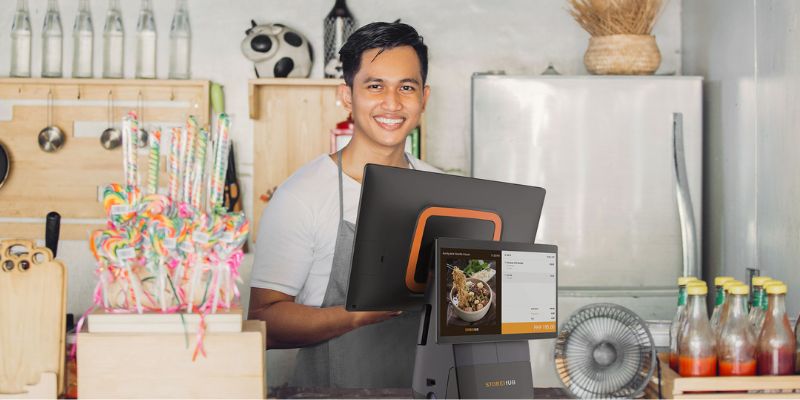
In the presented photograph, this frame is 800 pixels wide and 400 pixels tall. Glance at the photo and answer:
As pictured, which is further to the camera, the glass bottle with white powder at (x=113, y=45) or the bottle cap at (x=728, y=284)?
the glass bottle with white powder at (x=113, y=45)

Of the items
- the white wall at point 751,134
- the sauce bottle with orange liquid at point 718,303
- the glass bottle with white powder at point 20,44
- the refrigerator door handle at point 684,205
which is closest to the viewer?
the sauce bottle with orange liquid at point 718,303

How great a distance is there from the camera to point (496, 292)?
55.1 inches

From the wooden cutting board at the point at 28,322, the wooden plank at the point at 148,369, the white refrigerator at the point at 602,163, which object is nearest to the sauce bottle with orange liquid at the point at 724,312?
the wooden plank at the point at 148,369

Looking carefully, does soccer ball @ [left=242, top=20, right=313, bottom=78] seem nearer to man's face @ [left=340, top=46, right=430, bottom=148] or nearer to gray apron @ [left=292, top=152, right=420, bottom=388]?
man's face @ [left=340, top=46, right=430, bottom=148]

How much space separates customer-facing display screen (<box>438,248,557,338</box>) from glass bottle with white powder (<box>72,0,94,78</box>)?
2.88m

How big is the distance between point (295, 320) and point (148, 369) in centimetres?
64

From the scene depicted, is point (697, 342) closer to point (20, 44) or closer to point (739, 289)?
point (739, 289)

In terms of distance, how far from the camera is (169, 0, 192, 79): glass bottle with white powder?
3768 millimetres

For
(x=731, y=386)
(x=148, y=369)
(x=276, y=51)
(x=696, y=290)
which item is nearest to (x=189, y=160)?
(x=148, y=369)

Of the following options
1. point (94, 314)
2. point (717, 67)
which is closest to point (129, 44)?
point (717, 67)

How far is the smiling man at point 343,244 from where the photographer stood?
1.97 metres

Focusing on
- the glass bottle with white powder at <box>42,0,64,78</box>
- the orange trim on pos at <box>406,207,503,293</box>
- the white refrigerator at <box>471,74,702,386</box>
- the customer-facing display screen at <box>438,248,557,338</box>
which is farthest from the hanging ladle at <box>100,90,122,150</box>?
the customer-facing display screen at <box>438,248,557,338</box>

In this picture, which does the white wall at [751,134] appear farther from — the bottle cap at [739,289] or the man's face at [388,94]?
the man's face at [388,94]

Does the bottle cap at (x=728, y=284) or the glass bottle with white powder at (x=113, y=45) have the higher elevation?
the glass bottle with white powder at (x=113, y=45)
